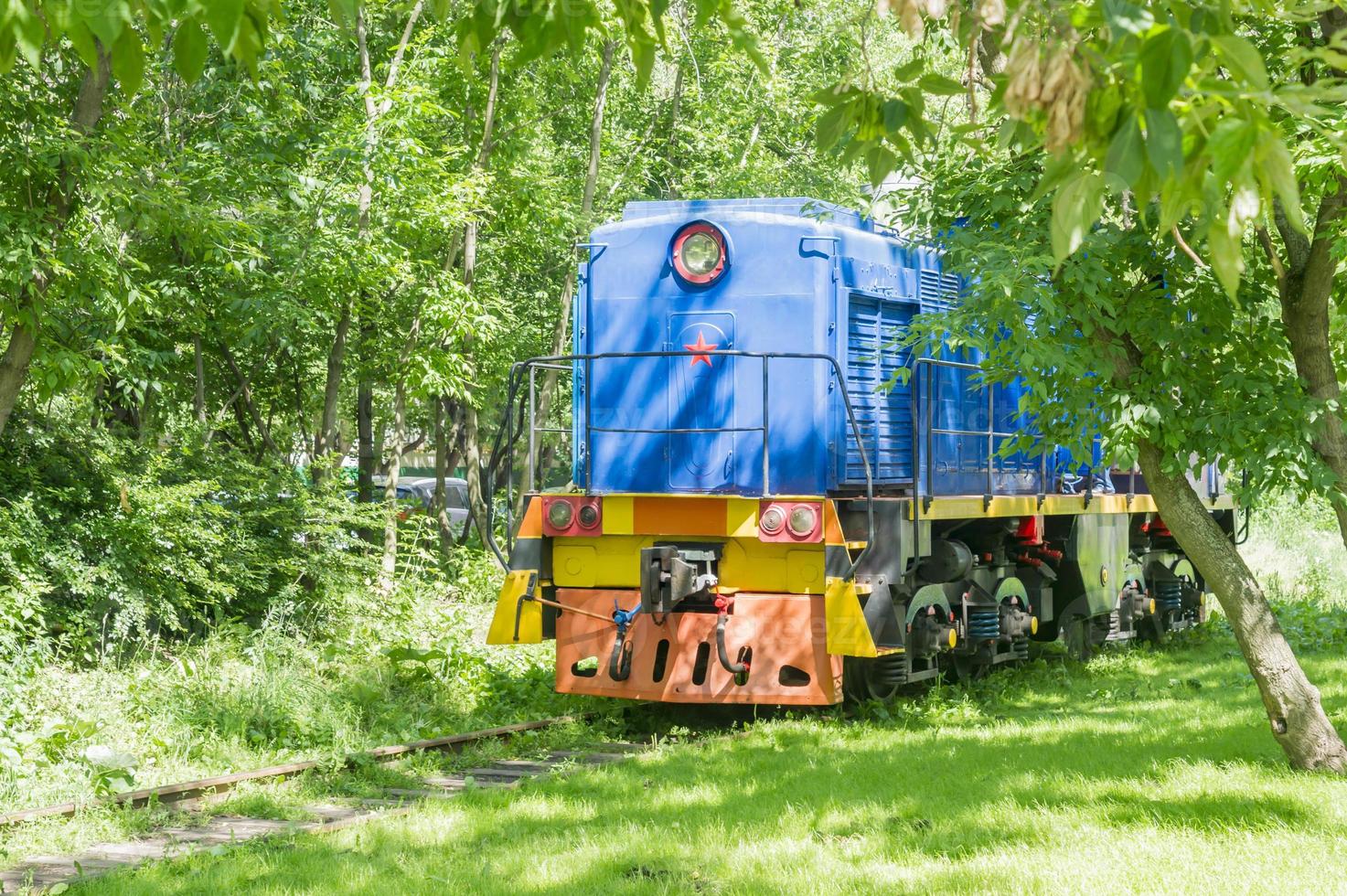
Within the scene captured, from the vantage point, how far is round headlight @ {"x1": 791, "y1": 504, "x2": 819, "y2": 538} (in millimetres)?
8516

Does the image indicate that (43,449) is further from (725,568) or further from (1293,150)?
(1293,150)

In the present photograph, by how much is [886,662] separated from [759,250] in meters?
3.12

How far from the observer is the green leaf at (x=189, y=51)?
266 cm

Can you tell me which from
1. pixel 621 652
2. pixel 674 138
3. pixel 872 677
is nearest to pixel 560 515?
pixel 621 652

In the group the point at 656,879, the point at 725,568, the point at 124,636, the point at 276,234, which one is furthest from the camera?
the point at 276,234

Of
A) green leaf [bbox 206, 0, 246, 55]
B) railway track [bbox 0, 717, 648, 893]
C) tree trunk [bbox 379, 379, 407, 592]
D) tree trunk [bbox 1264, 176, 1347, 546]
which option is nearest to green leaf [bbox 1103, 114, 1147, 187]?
green leaf [bbox 206, 0, 246, 55]

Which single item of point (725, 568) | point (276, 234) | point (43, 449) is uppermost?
point (276, 234)

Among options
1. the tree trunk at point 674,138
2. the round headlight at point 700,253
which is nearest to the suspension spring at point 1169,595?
the round headlight at point 700,253

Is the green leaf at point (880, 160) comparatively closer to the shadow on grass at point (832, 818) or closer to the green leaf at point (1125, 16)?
the green leaf at point (1125, 16)

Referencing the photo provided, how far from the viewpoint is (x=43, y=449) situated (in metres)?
10.8

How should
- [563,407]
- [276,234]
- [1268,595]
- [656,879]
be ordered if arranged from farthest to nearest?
[563,407] < [1268,595] < [276,234] < [656,879]

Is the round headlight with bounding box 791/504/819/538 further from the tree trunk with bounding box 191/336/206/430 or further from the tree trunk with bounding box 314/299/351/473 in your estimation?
the tree trunk with bounding box 191/336/206/430

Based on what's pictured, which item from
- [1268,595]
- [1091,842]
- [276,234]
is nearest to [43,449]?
[276,234]

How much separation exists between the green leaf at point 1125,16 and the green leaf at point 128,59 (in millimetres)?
1985
